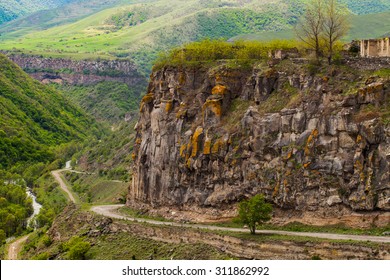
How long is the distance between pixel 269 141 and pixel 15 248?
41287mm

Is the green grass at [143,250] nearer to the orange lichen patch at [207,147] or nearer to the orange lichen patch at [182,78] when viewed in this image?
the orange lichen patch at [207,147]

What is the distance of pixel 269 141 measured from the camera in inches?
2574

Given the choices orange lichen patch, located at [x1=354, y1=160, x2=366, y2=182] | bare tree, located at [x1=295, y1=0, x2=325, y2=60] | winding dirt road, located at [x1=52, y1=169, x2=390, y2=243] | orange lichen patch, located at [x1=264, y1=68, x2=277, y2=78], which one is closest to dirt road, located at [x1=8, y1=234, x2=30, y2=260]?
winding dirt road, located at [x1=52, y1=169, x2=390, y2=243]

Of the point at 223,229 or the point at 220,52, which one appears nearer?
the point at 223,229

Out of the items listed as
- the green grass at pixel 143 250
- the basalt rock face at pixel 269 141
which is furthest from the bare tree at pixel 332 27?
the green grass at pixel 143 250

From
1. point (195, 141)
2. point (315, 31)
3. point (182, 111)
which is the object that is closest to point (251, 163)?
point (195, 141)

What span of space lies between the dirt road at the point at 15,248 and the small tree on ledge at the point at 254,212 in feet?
113

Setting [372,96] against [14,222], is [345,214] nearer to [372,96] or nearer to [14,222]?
[372,96]

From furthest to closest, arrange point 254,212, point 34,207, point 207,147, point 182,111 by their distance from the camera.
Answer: point 34,207 < point 182,111 < point 207,147 < point 254,212

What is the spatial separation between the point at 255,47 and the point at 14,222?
164 feet

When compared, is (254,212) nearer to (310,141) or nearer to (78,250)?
(310,141)

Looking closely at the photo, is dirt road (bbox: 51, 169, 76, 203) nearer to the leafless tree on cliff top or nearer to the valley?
the valley

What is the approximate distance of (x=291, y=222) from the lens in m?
62.2

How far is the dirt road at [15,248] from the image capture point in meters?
86.1
